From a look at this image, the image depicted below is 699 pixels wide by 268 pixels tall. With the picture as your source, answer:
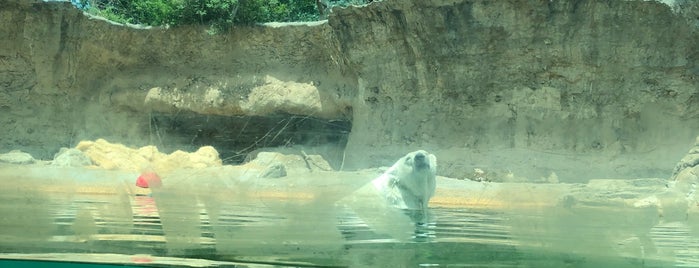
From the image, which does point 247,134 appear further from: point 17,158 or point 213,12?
point 17,158

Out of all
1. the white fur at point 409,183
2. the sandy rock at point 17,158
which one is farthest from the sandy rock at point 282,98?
the white fur at point 409,183

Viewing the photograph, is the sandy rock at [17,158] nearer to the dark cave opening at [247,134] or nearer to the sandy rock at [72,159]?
the sandy rock at [72,159]

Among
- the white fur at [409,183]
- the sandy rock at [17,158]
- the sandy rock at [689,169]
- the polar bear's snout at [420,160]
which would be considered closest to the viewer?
the white fur at [409,183]

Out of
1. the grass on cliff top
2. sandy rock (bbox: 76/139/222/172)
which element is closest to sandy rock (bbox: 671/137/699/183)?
the grass on cliff top

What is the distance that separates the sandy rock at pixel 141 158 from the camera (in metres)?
16.2

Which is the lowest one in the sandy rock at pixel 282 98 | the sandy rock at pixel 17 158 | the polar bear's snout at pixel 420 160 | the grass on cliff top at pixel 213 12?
the sandy rock at pixel 17 158

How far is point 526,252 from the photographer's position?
4.48 meters

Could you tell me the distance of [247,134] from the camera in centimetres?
1828

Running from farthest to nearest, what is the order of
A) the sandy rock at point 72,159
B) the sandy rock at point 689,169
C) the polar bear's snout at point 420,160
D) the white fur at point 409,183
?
the sandy rock at point 72,159
the sandy rock at point 689,169
the polar bear's snout at point 420,160
the white fur at point 409,183

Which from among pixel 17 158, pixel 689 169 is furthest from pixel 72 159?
pixel 689 169

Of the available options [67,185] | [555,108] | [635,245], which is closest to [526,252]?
[635,245]

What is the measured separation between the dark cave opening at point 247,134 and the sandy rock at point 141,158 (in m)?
0.98

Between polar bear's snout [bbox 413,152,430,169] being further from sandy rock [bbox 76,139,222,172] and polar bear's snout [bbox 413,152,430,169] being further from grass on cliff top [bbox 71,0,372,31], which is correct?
grass on cliff top [bbox 71,0,372,31]

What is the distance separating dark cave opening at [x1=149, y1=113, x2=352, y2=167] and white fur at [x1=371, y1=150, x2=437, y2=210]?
8.55 m
